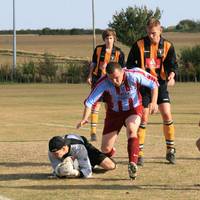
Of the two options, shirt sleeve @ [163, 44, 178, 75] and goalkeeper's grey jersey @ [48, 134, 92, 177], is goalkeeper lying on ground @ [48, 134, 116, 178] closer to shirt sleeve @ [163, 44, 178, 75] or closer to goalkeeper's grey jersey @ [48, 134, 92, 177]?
goalkeeper's grey jersey @ [48, 134, 92, 177]

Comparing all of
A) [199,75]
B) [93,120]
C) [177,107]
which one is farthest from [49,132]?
[199,75]

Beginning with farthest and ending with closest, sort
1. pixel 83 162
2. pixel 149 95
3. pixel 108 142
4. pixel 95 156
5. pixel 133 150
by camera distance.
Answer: pixel 149 95
pixel 108 142
pixel 95 156
pixel 83 162
pixel 133 150

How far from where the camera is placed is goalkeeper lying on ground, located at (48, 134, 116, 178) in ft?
31.5

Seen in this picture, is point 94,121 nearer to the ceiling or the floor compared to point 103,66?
nearer to the floor

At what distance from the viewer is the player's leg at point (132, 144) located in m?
9.27

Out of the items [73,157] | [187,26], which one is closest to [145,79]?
[73,157]

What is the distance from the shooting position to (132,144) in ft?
30.9

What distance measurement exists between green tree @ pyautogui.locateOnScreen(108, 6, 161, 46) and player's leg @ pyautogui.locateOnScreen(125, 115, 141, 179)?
5481 centimetres

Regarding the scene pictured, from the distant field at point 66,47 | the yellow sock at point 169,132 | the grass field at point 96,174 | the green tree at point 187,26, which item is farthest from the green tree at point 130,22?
the green tree at point 187,26

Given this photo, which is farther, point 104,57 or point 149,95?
point 104,57

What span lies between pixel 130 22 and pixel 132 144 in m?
57.7

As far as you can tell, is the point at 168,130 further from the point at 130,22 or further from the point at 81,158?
the point at 130,22

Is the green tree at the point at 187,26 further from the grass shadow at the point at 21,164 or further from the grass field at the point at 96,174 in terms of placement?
the grass shadow at the point at 21,164

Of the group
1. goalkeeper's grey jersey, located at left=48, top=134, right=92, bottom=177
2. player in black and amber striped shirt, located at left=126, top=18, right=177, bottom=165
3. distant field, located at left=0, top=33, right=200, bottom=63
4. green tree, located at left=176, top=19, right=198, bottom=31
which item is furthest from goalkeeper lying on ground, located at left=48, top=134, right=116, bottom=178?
green tree, located at left=176, top=19, right=198, bottom=31
